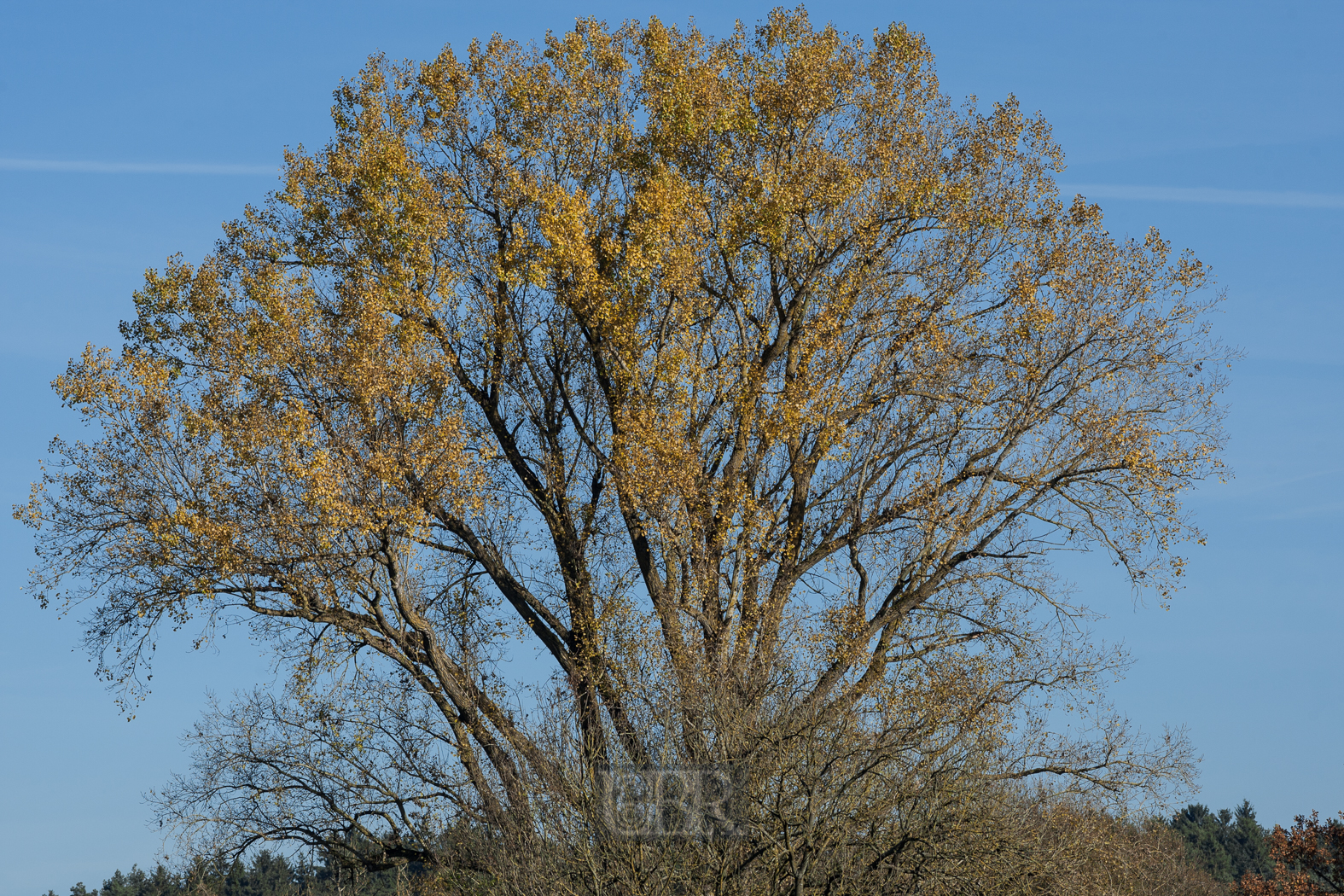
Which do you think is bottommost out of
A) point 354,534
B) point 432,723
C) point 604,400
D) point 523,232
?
point 432,723

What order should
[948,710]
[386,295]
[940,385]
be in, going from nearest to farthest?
[948,710] < [386,295] < [940,385]

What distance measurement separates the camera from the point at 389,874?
30672mm

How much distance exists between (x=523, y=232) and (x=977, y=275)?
871 centimetres

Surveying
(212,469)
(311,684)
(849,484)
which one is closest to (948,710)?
(849,484)

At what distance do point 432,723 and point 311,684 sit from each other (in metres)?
2.32

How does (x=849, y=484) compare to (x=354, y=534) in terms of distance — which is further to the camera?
(x=849, y=484)

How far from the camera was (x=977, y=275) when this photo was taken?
24.1 m

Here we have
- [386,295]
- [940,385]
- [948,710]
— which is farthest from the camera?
[940,385]

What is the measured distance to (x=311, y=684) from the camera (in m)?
22.2

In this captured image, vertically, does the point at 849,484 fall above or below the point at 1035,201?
below

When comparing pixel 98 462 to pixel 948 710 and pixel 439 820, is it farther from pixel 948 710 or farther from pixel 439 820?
pixel 948 710

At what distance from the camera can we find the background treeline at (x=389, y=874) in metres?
22.9

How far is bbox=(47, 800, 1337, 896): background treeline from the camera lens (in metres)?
22.9

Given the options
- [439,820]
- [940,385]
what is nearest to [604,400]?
[940,385]
